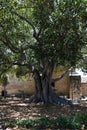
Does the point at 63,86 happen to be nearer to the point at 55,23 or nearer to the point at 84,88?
the point at 84,88

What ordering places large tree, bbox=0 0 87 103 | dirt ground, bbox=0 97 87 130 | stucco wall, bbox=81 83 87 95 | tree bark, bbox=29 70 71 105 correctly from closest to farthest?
dirt ground, bbox=0 97 87 130
large tree, bbox=0 0 87 103
tree bark, bbox=29 70 71 105
stucco wall, bbox=81 83 87 95

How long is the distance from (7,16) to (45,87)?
19.7ft

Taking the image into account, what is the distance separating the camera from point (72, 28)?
12172mm

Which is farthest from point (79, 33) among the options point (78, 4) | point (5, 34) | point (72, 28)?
point (5, 34)

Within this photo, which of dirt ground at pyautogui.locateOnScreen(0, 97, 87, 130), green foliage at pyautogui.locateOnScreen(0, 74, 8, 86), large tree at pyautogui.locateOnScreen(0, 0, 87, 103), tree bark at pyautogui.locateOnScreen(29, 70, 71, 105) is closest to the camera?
dirt ground at pyautogui.locateOnScreen(0, 97, 87, 130)

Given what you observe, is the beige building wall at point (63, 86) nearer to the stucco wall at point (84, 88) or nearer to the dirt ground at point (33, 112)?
the stucco wall at point (84, 88)

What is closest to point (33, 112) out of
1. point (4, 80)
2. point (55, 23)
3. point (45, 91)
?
point (55, 23)

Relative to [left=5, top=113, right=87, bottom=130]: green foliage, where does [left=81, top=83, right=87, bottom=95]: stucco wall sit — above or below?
above

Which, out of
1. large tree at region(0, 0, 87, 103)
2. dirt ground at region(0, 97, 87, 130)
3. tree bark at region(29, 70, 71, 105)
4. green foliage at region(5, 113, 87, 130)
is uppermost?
large tree at region(0, 0, 87, 103)

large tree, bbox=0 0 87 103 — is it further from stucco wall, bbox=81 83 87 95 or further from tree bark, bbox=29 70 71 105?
stucco wall, bbox=81 83 87 95

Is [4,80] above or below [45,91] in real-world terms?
above

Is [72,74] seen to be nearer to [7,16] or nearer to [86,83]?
[86,83]

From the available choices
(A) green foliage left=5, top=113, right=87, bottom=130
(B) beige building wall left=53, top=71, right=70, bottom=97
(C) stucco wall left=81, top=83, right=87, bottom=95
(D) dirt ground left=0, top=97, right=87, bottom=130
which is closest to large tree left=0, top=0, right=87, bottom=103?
(D) dirt ground left=0, top=97, right=87, bottom=130

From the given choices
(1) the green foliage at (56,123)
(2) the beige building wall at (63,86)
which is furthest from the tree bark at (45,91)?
(2) the beige building wall at (63,86)
